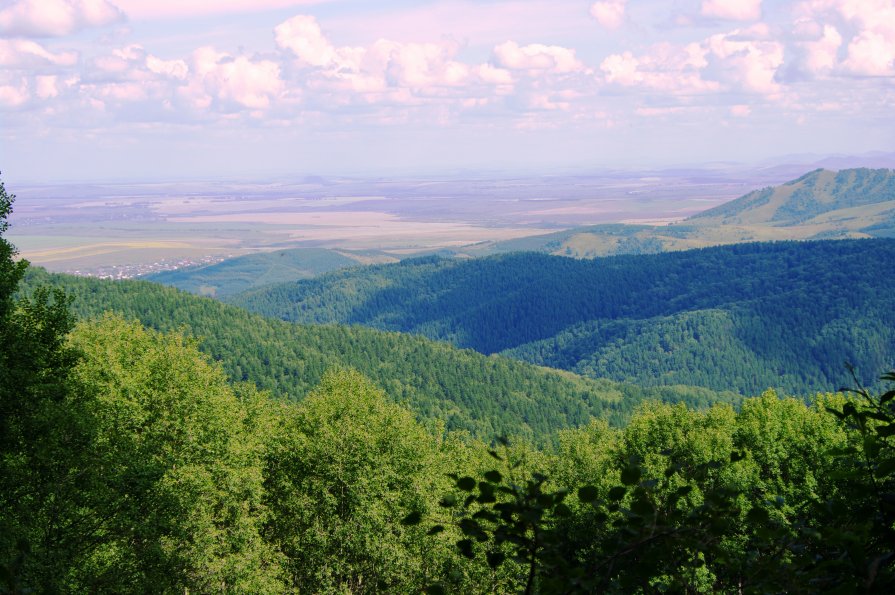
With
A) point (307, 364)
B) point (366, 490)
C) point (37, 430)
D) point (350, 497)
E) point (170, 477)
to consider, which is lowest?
point (307, 364)

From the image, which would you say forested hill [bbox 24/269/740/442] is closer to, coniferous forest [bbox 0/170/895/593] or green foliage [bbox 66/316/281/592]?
coniferous forest [bbox 0/170/895/593]

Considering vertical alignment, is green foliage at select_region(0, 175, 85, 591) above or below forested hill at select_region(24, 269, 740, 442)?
above

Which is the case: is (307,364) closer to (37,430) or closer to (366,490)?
(366,490)

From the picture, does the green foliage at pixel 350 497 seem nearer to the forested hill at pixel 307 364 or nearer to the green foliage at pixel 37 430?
the green foliage at pixel 37 430

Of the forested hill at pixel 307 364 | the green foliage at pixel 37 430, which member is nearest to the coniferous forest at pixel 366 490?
the green foliage at pixel 37 430

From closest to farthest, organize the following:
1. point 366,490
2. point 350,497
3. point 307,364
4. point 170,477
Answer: point 170,477
point 366,490
point 350,497
point 307,364

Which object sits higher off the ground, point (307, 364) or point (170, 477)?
point (170, 477)

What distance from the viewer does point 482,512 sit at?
229 inches

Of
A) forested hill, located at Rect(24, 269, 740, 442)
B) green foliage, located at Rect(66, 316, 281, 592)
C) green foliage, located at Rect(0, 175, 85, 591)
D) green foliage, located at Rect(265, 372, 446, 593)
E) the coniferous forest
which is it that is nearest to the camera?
the coniferous forest

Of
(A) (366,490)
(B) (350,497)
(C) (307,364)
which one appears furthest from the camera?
(C) (307,364)

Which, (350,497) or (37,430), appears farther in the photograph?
(350,497)

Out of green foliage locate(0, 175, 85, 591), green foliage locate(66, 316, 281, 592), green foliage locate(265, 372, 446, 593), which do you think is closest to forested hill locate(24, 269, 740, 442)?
green foliage locate(265, 372, 446, 593)

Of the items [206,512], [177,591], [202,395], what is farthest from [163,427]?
[177,591]

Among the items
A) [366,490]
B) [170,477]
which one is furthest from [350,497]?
[170,477]
